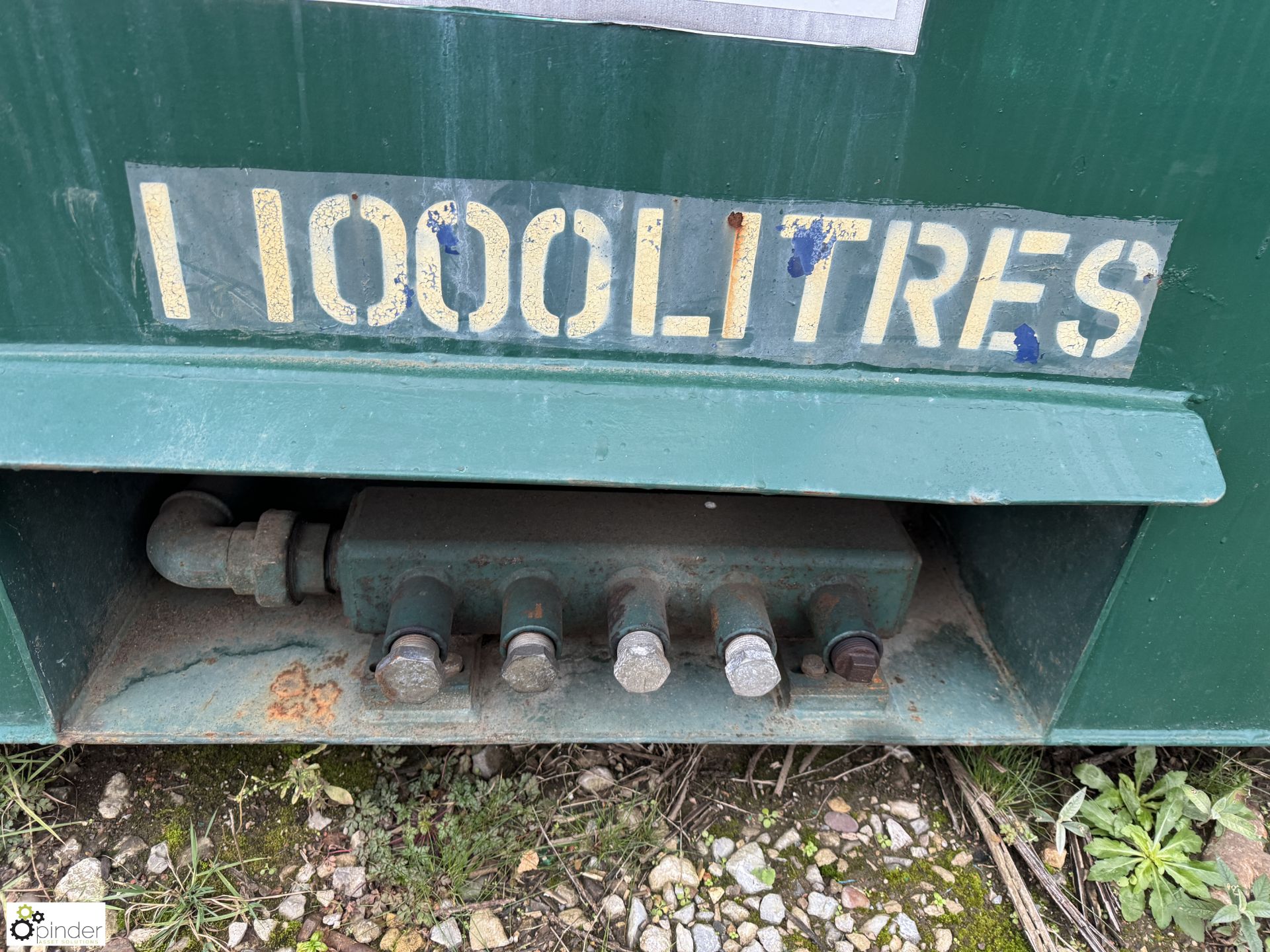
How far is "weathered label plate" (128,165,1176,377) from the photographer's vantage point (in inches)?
40.3

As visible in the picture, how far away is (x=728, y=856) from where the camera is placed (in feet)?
5.21

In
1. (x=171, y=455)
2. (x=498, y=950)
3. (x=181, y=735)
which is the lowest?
(x=498, y=950)

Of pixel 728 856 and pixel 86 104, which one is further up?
pixel 86 104

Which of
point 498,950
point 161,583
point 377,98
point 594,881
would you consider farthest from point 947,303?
point 161,583

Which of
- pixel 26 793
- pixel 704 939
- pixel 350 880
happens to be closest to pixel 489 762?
pixel 350 880

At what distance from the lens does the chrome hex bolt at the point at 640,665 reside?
51.4 inches

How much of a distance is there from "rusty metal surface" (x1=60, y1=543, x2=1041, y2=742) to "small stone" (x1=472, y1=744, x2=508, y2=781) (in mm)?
236

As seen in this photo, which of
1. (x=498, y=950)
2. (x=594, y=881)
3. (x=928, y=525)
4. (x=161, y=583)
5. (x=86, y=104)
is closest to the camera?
(x=86, y=104)

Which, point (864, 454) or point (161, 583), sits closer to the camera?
point (864, 454)

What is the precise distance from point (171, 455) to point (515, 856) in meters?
0.99

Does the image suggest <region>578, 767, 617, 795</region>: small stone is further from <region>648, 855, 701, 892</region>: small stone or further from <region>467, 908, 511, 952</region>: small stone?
<region>467, 908, 511, 952</region>: small stone

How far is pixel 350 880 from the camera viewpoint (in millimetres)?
1497

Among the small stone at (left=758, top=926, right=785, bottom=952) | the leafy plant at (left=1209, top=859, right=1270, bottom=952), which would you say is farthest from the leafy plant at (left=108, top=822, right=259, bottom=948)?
the leafy plant at (left=1209, top=859, right=1270, bottom=952)

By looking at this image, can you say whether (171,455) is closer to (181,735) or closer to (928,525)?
(181,735)
